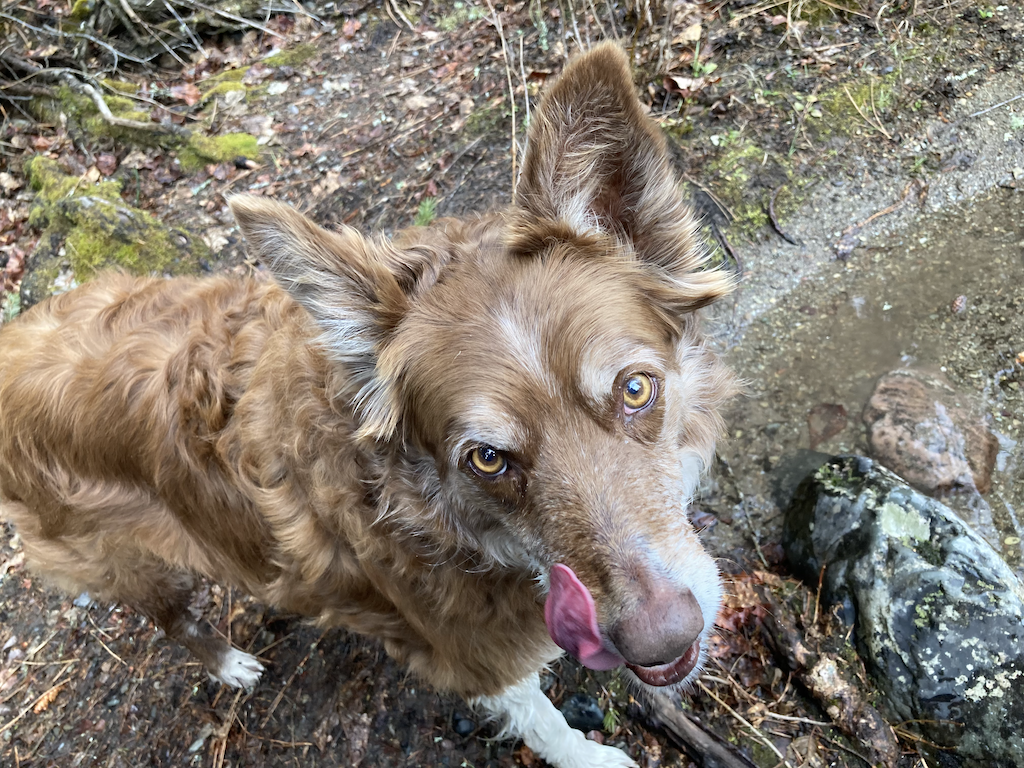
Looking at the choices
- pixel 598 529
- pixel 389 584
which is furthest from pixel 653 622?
pixel 389 584

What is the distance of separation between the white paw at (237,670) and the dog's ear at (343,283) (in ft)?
8.39

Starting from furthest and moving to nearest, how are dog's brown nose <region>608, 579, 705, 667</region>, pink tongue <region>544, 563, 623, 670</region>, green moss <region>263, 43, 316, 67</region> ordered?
green moss <region>263, 43, 316, 67</region>, pink tongue <region>544, 563, 623, 670</region>, dog's brown nose <region>608, 579, 705, 667</region>

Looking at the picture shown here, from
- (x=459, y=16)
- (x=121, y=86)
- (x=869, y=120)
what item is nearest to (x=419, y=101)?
(x=459, y=16)

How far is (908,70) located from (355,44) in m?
5.74

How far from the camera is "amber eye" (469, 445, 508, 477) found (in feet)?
6.95

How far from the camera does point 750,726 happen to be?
3.28 metres

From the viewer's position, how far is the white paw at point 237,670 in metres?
3.94

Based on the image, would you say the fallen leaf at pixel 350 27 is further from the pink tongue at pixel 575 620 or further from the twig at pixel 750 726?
the twig at pixel 750 726

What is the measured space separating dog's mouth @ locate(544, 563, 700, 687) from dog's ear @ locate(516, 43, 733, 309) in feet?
3.82

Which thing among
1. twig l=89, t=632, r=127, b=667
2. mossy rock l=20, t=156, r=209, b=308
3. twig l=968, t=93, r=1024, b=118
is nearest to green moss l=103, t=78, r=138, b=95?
mossy rock l=20, t=156, r=209, b=308

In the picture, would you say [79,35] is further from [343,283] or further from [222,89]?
[343,283]

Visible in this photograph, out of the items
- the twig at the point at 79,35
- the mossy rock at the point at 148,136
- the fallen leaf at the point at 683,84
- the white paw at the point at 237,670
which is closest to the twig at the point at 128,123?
the mossy rock at the point at 148,136

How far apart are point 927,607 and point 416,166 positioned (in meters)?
5.16

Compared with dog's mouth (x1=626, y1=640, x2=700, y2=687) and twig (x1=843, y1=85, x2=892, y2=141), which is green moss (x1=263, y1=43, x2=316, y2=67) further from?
dog's mouth (x1=626, y1=640, x2=700, y2=687)
